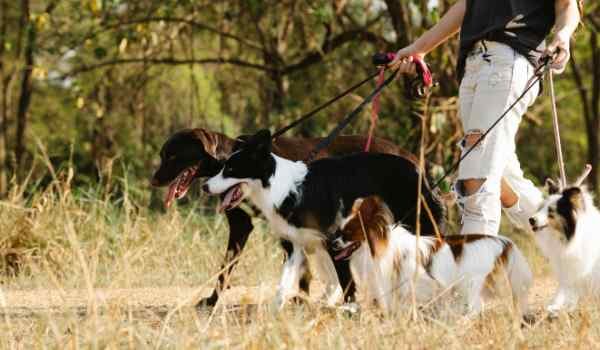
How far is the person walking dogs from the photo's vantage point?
5.08m

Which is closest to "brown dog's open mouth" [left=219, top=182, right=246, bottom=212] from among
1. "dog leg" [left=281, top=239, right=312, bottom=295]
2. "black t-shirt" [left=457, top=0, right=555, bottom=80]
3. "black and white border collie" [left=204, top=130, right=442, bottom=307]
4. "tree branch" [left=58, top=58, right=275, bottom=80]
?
"black and white border collie" [left=204, top=130, right=442, bottom=307]

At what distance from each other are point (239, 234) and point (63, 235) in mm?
2103

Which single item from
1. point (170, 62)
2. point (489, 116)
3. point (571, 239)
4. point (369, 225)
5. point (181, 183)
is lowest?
point (571, 239)

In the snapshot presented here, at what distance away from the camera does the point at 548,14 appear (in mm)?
5211

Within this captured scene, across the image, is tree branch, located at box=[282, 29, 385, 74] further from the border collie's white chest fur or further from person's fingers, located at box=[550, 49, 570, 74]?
person's fingers, located at box=[550, 49, 570, 74]

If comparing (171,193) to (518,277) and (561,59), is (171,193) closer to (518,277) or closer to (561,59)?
(518,277)

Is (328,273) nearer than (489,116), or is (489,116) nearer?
(489,116)

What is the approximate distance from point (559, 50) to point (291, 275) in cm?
181

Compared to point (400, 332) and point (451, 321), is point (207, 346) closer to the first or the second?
point (400, 332)

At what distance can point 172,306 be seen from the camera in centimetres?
458

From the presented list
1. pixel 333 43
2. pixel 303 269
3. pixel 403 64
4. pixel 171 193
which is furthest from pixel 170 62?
pixel 303 269

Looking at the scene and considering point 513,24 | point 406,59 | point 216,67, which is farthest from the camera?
point 216,67

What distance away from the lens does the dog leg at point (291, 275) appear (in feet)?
17.5

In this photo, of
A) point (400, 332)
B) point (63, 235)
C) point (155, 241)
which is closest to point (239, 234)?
point (155, 241)
